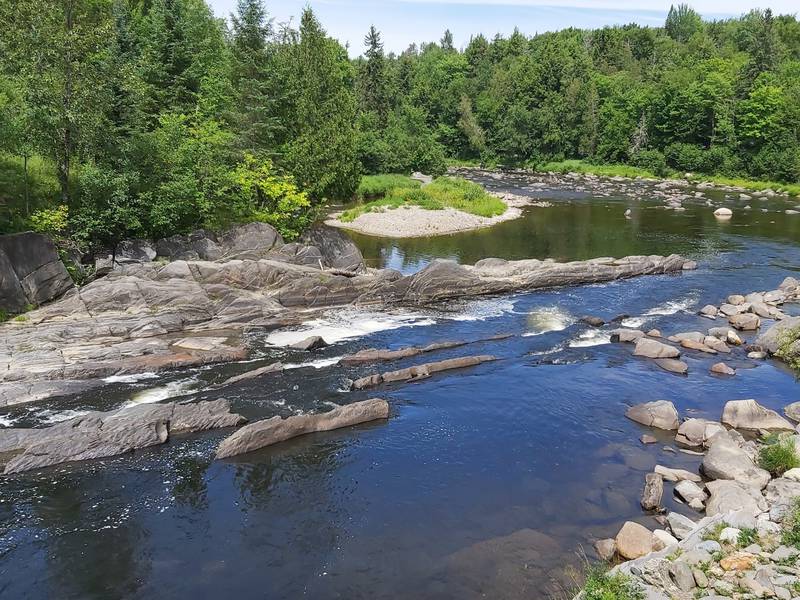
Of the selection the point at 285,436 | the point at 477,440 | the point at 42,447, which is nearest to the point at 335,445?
the point at 285,436

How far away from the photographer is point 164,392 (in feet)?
77.0

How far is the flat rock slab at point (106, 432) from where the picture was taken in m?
18.8

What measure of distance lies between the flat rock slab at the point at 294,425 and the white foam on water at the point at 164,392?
4487 mm

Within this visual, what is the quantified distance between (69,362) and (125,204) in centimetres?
1360

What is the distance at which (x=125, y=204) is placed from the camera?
3538 centimetres

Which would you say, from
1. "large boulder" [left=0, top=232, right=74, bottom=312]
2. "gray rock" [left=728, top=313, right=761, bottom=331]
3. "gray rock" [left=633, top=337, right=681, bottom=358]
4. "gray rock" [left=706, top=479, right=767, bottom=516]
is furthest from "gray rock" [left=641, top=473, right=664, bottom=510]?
"large boulder" [left=0, top=232, right=74, bottom=312]

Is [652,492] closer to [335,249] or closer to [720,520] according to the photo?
[720,520]

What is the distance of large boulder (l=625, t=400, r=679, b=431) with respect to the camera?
71.0ft

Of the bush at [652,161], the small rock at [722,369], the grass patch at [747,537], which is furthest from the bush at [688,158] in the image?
the grass patch at [747,537]

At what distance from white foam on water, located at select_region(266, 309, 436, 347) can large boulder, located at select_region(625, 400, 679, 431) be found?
12.6 m

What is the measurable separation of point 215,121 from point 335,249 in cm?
1557

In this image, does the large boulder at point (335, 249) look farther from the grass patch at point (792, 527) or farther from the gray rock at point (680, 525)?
the grass patch at point (792, 527)

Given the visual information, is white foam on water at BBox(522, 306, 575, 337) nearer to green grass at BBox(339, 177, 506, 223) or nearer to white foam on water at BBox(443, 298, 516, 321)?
white foam on water at BBox(443, 298, 516, 321)

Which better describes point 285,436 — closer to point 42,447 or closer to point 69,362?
point 42,447
